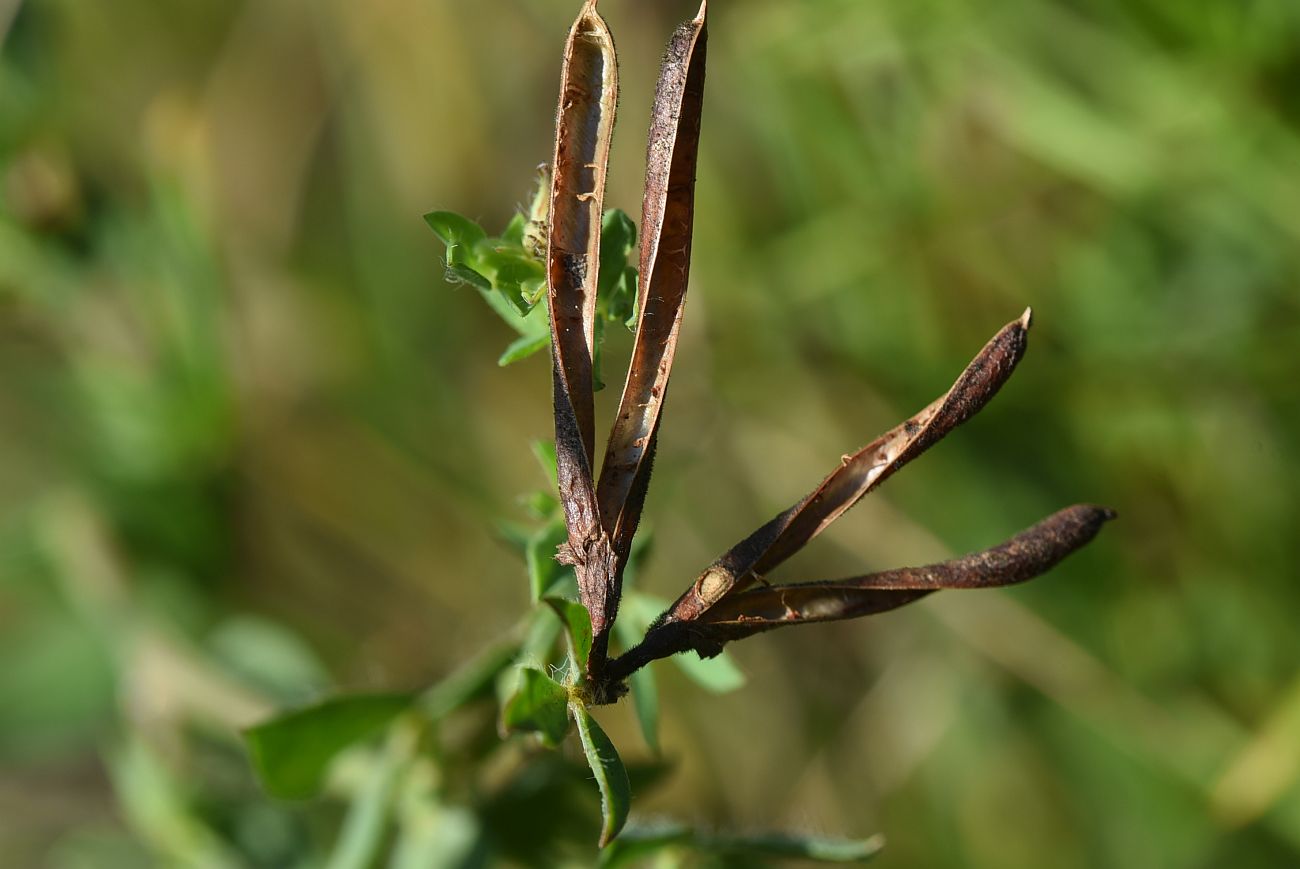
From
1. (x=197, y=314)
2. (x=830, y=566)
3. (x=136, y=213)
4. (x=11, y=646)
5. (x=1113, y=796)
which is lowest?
(x=1113, y=796)

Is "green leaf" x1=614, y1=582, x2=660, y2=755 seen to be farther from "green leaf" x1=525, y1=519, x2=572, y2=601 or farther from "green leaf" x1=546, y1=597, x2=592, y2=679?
"green leaf" x1=546, y1=597, x2=592, y2=679

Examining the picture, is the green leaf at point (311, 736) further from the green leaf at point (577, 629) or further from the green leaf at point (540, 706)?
the green leaf at point (577, 629)

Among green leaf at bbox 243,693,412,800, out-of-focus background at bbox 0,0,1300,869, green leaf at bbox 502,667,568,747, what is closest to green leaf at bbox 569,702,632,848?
green leaf at bbox 502,667,568,747

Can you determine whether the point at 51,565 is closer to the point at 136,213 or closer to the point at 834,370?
the point at 136,213

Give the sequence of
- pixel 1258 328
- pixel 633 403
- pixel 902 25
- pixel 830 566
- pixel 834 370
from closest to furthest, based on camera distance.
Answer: pixel 633 403 → pixel 1258 328 → pixel 902 25 → pixel 834 370 → pixel 830 566

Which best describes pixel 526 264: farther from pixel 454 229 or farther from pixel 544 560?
pixel 544 560

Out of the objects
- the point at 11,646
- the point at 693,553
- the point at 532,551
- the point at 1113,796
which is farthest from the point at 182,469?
the point at 1113,796
